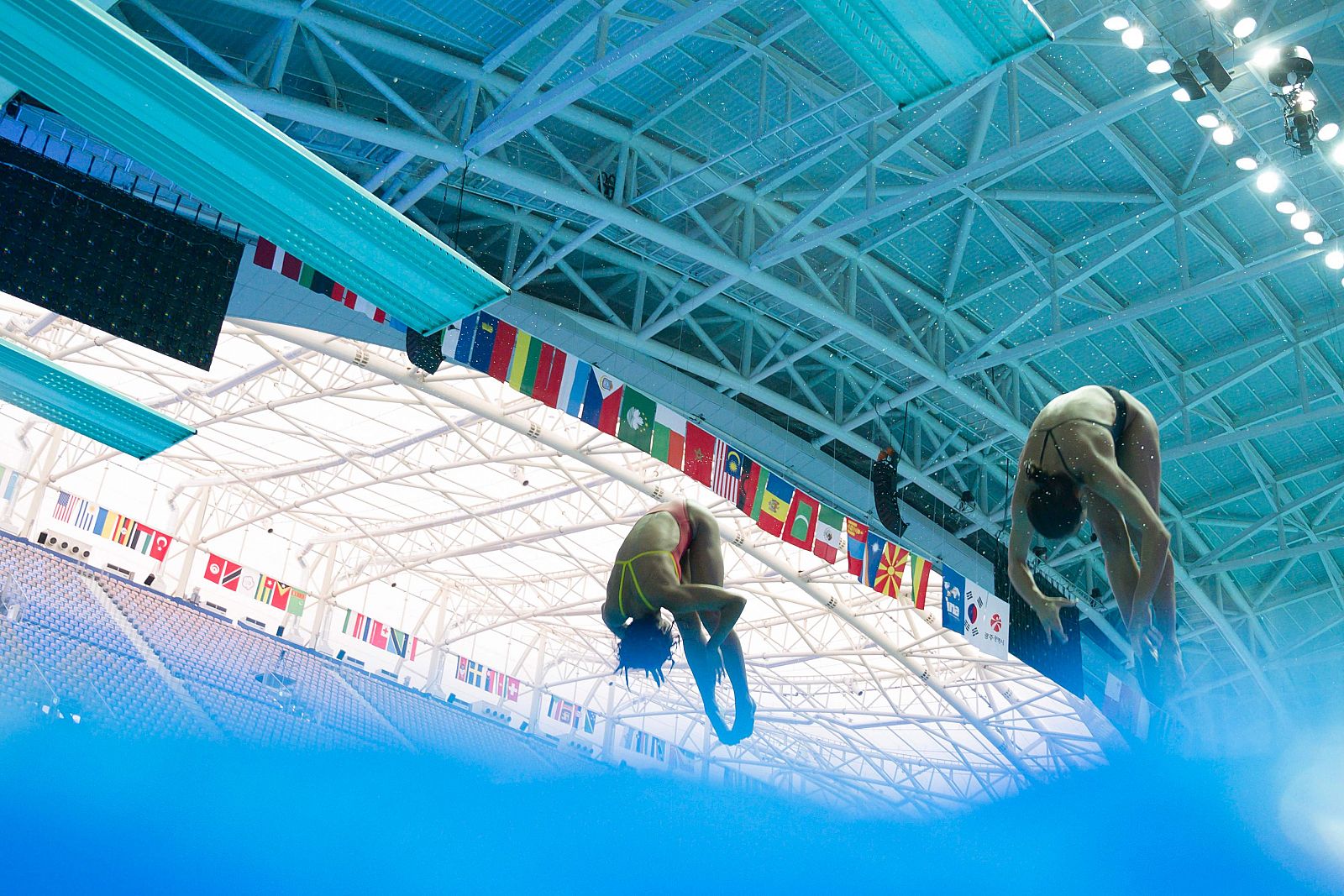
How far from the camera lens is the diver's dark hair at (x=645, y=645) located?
2.61 metres

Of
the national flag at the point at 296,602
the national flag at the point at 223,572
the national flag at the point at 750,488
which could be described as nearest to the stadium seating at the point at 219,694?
the national flag at the point at 750,488

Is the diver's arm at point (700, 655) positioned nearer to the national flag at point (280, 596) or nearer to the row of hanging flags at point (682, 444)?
the row of hanging flags at point (682, 444)

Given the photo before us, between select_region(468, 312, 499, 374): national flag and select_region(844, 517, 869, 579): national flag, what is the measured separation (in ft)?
20.6

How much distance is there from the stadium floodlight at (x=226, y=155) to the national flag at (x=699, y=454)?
5.98 meters

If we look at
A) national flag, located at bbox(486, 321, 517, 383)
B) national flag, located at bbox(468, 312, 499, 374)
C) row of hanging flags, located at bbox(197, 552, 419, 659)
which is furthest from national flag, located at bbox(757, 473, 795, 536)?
row of hanging flags, located at bbox(197, 552, 419, 659)

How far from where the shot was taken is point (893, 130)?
42.3 ft

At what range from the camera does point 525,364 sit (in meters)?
13.8

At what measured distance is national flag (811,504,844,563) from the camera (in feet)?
54.2

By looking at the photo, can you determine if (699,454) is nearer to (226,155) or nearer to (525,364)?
(525,364)

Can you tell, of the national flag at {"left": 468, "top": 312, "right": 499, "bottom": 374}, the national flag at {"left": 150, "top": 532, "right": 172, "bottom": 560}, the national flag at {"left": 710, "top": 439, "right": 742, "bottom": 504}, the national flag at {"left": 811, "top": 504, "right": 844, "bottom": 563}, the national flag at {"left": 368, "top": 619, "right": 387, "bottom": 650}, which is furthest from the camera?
the national flag at {"left": 368, "top": 619, "right": 387, "bottom": 650}

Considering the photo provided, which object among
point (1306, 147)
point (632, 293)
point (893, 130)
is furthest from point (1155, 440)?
point (632, 293)

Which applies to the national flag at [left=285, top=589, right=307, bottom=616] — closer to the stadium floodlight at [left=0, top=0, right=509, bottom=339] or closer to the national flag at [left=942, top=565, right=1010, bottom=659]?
the national flag at [left=942, top=565, right=1010, bottom=659]

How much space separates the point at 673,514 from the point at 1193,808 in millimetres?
2063

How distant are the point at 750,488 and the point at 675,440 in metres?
1.46
